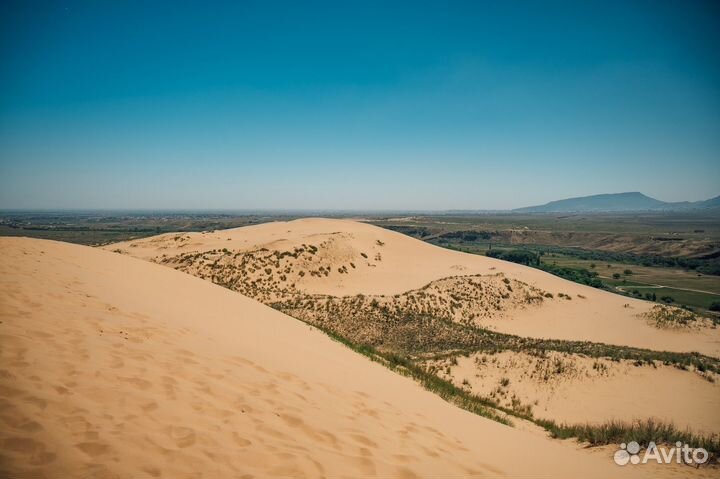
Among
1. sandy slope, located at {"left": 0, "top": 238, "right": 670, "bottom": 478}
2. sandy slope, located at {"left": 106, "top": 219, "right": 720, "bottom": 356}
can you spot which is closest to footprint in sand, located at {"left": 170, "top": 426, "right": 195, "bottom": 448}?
sandy slope, located at {"left": 0, "top": 238, "right": 670, "bottom": 478}

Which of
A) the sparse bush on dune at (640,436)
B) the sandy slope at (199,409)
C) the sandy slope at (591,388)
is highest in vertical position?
the sandy slope at (199,409)

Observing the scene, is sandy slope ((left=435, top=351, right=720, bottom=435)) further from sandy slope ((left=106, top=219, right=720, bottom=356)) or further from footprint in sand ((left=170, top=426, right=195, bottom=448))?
sandy slope ((left=106, top=219, right=720, bottom=356))

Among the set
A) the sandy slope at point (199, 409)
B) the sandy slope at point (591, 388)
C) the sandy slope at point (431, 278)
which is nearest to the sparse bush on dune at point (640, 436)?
the sandy slope at point (199, 409)

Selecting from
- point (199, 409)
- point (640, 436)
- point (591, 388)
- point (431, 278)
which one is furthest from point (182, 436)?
point (431, 278)

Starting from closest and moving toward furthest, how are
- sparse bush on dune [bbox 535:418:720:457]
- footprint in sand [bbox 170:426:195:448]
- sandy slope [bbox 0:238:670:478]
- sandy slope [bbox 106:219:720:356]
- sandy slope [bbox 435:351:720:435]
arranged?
sandy slope [bbox 0:238:670:478] < footprint in sand [bbox 170:426:195:448] < sparse bush on dune [bbox 535:418:720:457] < sandy slope [bbox 435:351:720:435] < sandy slope [bbox 106:219:720:356]

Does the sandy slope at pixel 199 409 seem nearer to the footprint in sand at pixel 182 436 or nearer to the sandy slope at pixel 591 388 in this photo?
the footprint in sand at pixel 182 436

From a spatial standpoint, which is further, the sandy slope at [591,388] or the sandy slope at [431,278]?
the sandy slope at [431,278]

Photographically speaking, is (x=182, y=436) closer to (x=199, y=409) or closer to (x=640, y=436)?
(x=199, y=409)
